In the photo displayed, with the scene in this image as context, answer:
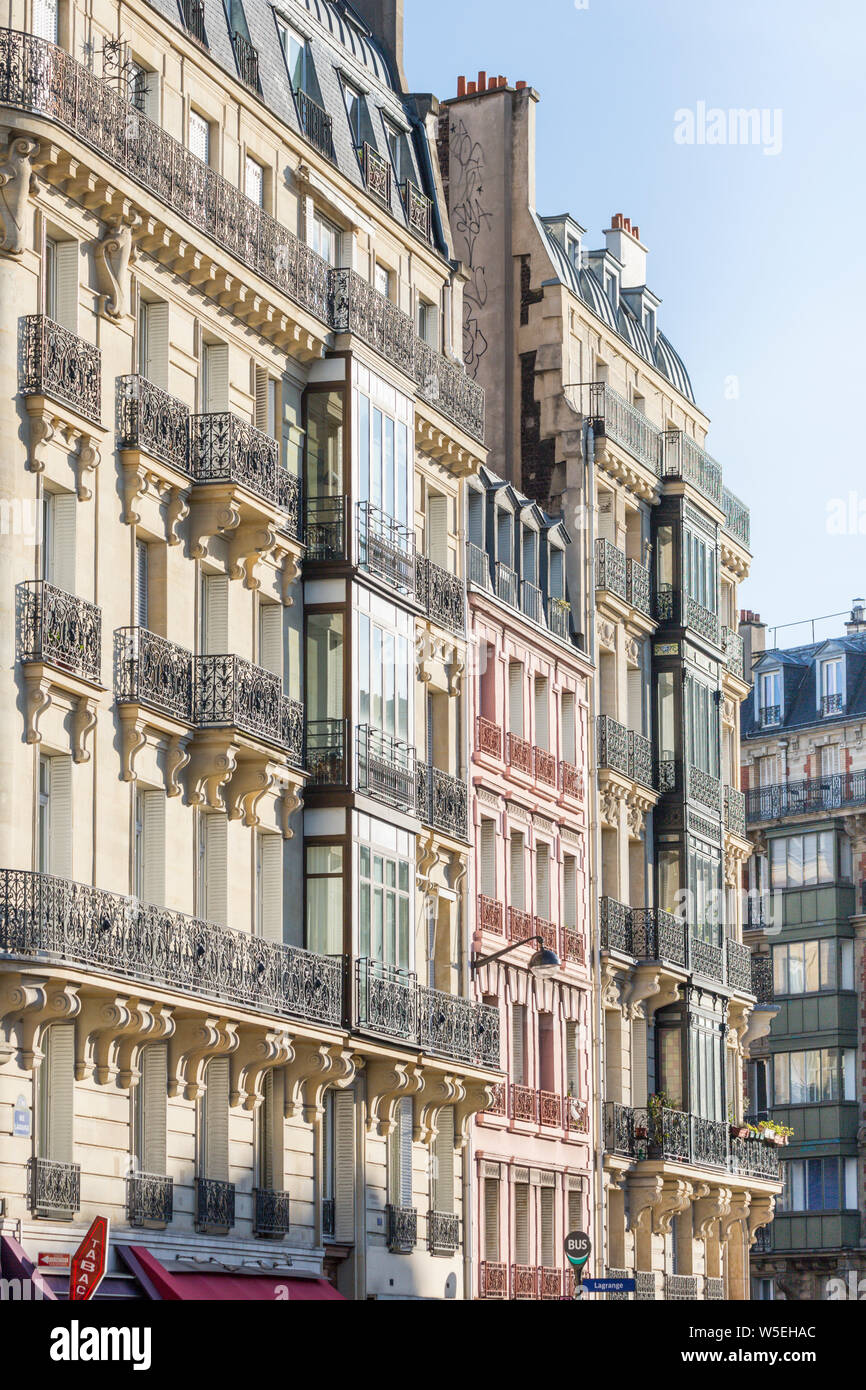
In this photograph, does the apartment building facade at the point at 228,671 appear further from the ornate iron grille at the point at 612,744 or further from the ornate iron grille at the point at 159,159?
the ornate iron grille at the point at 612,744

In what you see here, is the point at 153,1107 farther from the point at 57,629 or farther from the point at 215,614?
the point at 215,614

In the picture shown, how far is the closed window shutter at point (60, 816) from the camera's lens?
30500 millimetres

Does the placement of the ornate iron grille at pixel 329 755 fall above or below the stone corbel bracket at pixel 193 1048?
above

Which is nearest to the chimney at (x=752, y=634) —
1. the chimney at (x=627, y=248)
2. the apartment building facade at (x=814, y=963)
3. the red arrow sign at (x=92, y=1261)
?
the apartment building facade at (x=814, y=963)

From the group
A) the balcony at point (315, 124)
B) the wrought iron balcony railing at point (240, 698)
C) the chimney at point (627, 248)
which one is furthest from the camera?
the chimney at point (627, 248)

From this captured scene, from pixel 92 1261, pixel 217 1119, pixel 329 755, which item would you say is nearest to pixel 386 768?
pixel 329 755

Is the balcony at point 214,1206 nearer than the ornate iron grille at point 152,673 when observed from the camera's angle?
No

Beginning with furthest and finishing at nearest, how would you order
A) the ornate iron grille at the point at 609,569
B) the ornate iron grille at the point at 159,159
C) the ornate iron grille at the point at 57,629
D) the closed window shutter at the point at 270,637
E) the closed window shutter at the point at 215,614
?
the ornate iron grille at the point at 609,569 < the closed window shutter at the point at 270,637 < the closed window shutter at the point at 215,614 < the ornate iron grille at the point at 159,159 < the ornate iron grille at the point at 57,629

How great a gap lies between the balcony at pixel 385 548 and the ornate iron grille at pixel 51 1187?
1274cm

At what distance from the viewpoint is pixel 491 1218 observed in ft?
153

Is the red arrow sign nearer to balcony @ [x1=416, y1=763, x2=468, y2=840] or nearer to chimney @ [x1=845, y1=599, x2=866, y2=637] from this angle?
balcony @ [x1=416, y1=763, x2=468, y2=840]

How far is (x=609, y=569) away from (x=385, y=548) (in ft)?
53.2

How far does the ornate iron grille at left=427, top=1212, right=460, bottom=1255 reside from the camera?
138ft
